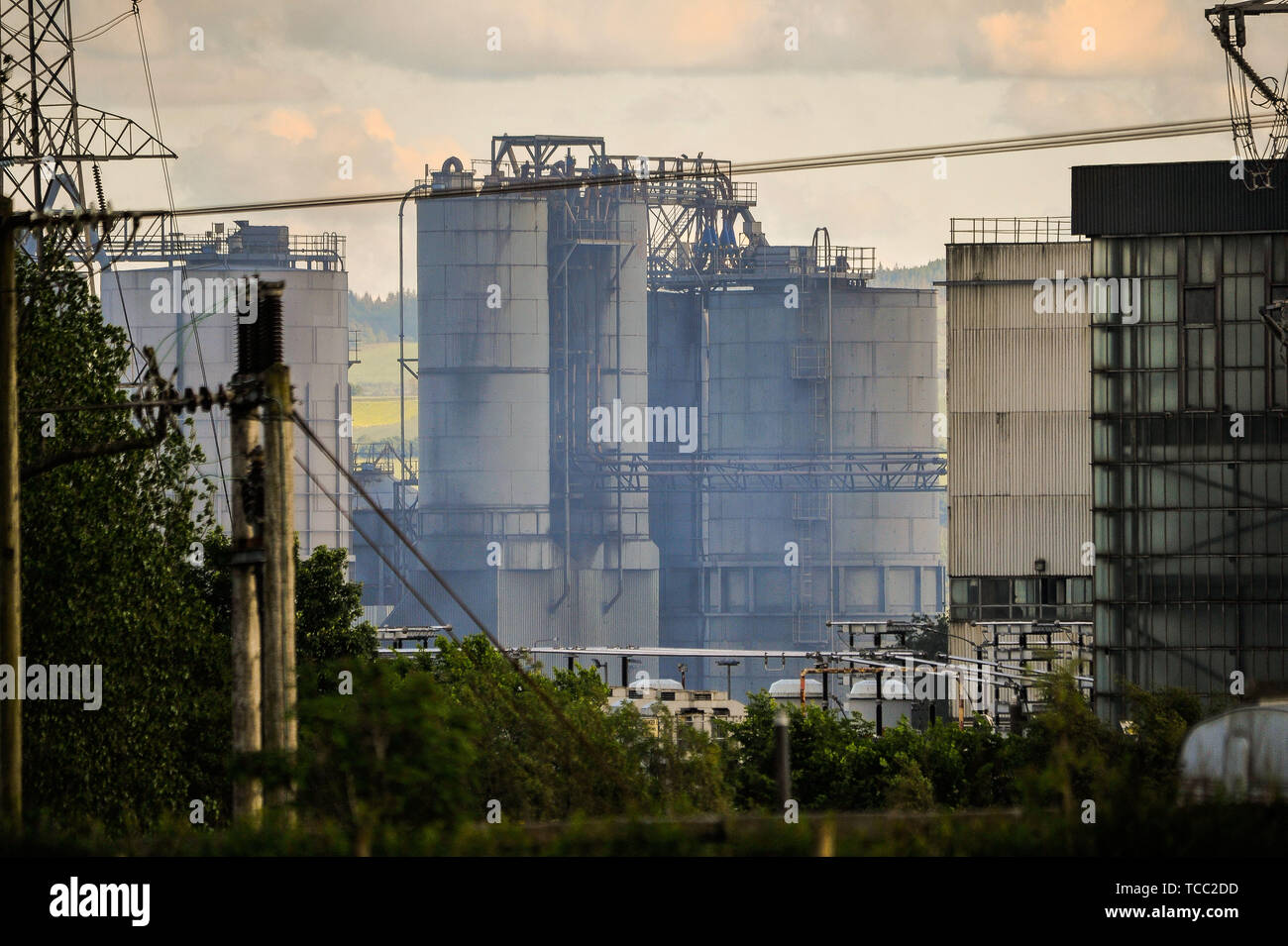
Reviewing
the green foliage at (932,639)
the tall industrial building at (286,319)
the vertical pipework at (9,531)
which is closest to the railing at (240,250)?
the tall industrial building at (286,319)

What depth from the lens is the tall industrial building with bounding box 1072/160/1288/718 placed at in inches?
1491

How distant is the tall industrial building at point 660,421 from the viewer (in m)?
88.0

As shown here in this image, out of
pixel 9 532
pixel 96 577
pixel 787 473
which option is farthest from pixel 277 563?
pixel 787 473

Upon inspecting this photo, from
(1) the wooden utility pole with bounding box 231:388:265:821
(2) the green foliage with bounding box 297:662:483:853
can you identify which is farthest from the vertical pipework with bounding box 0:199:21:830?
Result: (2) the green foliage with bounding box 297:662:483:853

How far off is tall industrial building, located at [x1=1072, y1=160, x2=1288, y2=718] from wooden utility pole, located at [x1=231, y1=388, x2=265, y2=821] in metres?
29.5

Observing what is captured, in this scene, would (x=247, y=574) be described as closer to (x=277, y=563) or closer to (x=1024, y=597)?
(x=277, y=563)

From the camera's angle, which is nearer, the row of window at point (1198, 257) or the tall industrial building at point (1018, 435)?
the row of window at point (1198, 257)

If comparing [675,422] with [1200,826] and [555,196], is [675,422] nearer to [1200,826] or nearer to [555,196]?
[555,196]

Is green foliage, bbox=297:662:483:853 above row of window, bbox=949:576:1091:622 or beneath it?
above

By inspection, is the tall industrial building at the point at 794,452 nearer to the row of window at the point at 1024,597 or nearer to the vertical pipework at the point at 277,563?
the row of window at the point at 1024,597

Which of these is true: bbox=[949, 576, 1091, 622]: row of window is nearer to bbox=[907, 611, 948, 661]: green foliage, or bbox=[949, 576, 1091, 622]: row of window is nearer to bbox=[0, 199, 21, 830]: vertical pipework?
bbox=[907, 611, 948, 661]: green foliage

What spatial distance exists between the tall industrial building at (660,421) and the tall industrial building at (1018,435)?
111 feet

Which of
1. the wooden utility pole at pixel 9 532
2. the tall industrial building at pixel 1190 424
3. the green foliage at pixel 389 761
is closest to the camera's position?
the green foliage at pixel 389 761
